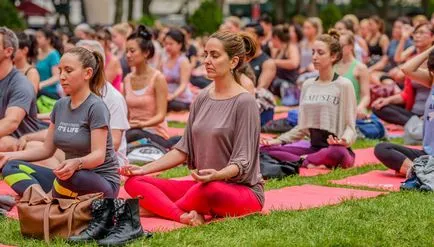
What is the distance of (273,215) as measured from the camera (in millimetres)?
7320

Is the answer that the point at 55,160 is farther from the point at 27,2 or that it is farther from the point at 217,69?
the point at 27,2

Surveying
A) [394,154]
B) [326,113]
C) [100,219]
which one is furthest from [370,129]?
[100,219]

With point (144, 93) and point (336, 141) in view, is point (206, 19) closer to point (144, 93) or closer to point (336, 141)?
point (144, 93)

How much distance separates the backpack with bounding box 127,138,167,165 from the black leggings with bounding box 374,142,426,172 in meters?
2.40

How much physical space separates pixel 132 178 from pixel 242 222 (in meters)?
0.93

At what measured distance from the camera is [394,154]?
9.66 meters

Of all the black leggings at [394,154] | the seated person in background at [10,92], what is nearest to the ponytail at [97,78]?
the seated person in background at [10,92]

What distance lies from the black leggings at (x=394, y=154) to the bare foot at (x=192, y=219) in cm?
316

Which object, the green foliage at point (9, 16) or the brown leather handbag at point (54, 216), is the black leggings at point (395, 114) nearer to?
the brown leather handbag at point (54, 216)

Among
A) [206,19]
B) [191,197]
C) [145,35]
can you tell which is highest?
[145,35]

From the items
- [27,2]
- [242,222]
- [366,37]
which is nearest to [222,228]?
[242,222]

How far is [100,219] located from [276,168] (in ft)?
11.4

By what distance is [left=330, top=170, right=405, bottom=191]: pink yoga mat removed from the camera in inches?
360

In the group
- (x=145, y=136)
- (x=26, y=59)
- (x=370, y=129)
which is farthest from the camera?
(x=370, y=129)
